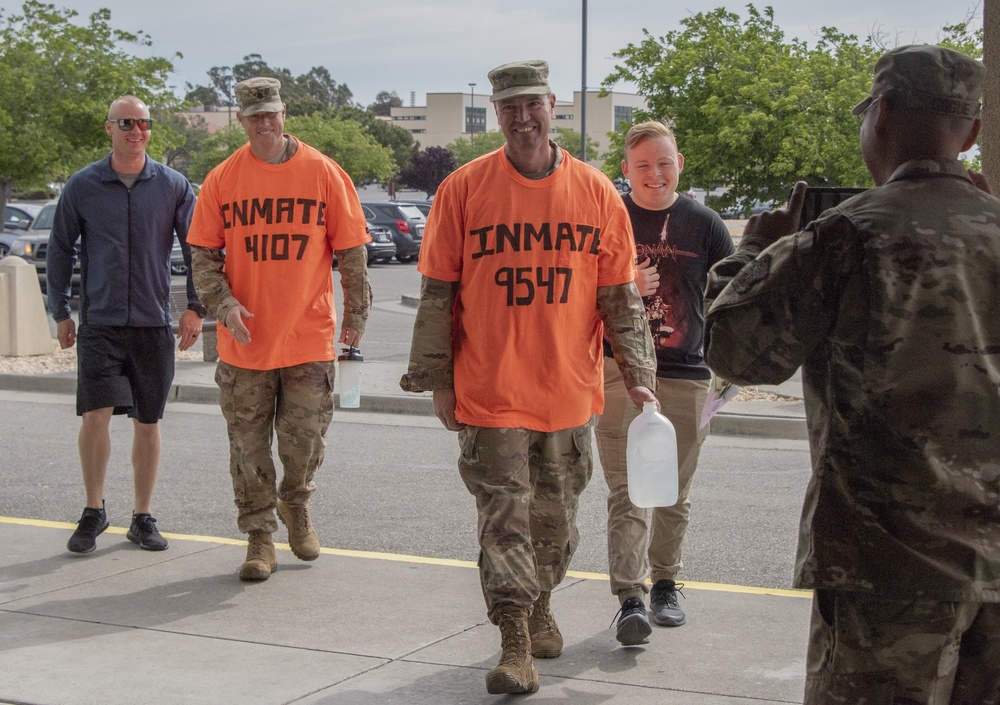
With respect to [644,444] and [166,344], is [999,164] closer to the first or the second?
[644,444]

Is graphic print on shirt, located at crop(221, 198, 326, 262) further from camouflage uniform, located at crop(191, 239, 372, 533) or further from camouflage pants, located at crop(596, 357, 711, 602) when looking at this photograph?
camouflage pants, located at crop(596, 357, 711, 602)

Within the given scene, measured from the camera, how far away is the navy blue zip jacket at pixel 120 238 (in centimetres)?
636

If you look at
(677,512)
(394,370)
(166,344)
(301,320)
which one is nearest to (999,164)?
(677,512)

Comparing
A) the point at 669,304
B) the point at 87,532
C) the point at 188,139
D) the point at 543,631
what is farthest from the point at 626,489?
the point at 188,139

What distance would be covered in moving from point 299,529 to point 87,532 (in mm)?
1131

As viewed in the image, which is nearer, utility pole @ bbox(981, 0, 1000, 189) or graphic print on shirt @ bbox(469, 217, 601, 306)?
graphic print on shirt @ bbox(469, 217, 601, 306)

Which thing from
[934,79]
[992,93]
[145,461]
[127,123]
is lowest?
[145,461]

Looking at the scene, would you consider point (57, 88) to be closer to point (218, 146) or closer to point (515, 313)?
point (515, 313)

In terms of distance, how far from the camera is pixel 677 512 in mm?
5238

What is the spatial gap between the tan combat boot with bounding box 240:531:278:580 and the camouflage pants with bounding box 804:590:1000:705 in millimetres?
3598

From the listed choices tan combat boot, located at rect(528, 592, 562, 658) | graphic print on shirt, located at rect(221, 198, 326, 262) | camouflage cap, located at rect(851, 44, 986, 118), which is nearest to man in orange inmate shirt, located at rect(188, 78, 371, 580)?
graphic print on shirt, located at rect(221, 198, 326, 262)

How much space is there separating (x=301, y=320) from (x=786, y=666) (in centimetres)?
253

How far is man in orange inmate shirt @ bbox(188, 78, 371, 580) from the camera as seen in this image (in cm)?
579

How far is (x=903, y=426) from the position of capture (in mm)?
2613
